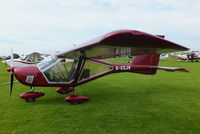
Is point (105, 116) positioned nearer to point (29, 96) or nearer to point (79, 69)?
point (79, 69)

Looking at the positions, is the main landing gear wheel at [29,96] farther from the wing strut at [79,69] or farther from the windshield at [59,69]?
the wing strut at [79,69]

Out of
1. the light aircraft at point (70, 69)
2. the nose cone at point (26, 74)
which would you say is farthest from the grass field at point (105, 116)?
the nose cone at point (26, 74)

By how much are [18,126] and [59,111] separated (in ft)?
3.62

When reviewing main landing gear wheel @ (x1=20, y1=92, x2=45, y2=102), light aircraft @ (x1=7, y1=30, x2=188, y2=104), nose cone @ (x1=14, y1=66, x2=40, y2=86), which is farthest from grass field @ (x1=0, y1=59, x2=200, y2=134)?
nose cone @ (x1=14, y1=66, x2=40, y2=86)

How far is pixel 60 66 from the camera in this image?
5445 millimetres

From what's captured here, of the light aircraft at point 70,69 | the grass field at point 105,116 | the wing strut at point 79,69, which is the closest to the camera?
the grass field at point 105,116

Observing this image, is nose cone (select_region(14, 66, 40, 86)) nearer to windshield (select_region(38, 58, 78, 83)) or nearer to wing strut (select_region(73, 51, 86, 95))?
windshield (select_region(38, 58, 78, 83))

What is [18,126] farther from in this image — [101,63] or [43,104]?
[101,63]

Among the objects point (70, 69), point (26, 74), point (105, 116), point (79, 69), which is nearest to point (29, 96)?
point (26, 74)

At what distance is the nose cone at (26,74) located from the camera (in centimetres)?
493

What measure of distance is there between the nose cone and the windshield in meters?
0.26

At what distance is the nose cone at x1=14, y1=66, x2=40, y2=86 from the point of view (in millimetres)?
4932

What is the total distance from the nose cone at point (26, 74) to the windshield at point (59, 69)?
265 millimetres

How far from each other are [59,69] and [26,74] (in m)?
1.02
